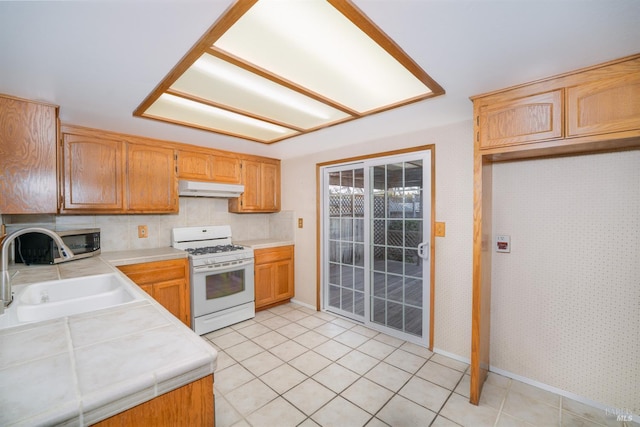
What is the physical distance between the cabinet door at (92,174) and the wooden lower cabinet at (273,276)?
1681 millimetres

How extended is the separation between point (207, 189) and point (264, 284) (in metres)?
1.46

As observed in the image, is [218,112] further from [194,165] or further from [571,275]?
[571,275]

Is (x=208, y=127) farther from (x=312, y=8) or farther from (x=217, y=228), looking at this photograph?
(x=312, y=8)

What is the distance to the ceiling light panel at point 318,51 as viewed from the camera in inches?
50.6

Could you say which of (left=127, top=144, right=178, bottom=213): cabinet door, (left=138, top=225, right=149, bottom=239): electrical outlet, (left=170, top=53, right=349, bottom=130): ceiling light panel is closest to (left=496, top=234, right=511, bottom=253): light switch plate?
(left=170, top=53, right=349, bottom=130): ceiling light panel

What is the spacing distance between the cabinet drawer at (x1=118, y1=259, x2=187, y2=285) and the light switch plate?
307 centimetres

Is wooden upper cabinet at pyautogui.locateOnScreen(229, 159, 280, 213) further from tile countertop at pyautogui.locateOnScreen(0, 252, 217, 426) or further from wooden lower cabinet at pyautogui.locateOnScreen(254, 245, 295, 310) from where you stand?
tile countertop at pyautogui.locateOnScreen(0, 252, 217, 426)

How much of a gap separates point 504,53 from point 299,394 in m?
2.55

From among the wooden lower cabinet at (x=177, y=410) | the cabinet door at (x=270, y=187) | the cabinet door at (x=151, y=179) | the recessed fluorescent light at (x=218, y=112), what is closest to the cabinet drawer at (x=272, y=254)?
the cabinet door at (x=270, y=187)

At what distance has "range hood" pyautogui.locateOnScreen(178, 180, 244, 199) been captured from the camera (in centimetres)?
310

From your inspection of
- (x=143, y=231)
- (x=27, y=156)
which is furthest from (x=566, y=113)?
(x=143, y=231)

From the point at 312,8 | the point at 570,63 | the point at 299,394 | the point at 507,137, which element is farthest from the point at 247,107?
the point at 299,394

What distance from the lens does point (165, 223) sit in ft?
11.0

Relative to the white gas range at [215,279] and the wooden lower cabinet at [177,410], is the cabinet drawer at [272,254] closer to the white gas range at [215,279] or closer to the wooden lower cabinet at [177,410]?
the white gas range at [215,279]
